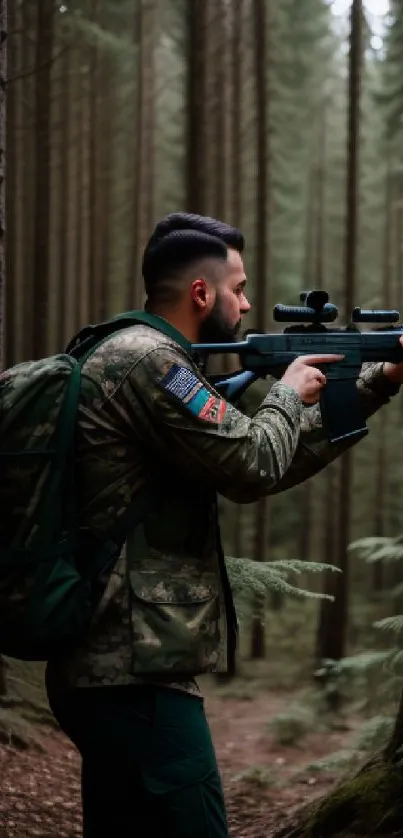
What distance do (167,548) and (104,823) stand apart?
0.88m

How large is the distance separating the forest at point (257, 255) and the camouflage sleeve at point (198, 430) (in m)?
2.12

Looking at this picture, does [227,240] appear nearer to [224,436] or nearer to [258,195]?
[224,436]

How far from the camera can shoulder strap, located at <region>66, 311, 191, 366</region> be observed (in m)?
2.96

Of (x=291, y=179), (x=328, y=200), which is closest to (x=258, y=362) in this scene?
(x=291, y=179)

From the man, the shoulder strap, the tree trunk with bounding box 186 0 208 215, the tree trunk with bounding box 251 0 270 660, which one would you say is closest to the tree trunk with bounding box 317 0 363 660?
the tree trunk with bounding box 251 0 270 660

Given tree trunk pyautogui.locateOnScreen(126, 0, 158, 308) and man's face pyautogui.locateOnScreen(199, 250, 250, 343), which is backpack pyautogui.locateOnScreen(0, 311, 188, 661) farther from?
tree trunk pyautogui.locateOnScreen(126, 0, 158, 308)

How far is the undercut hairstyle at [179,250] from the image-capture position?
119 inches

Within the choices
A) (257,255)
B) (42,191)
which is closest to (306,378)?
(42,191)

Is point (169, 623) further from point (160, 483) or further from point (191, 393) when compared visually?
point (191, 393)

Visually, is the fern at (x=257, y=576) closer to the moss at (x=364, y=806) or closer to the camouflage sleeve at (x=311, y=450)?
the moss at (x=364, y=806)

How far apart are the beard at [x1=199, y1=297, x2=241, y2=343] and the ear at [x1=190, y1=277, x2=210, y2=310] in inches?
1.6

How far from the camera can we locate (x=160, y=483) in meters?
2.87

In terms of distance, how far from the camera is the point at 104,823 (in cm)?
300

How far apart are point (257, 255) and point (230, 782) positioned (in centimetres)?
892
